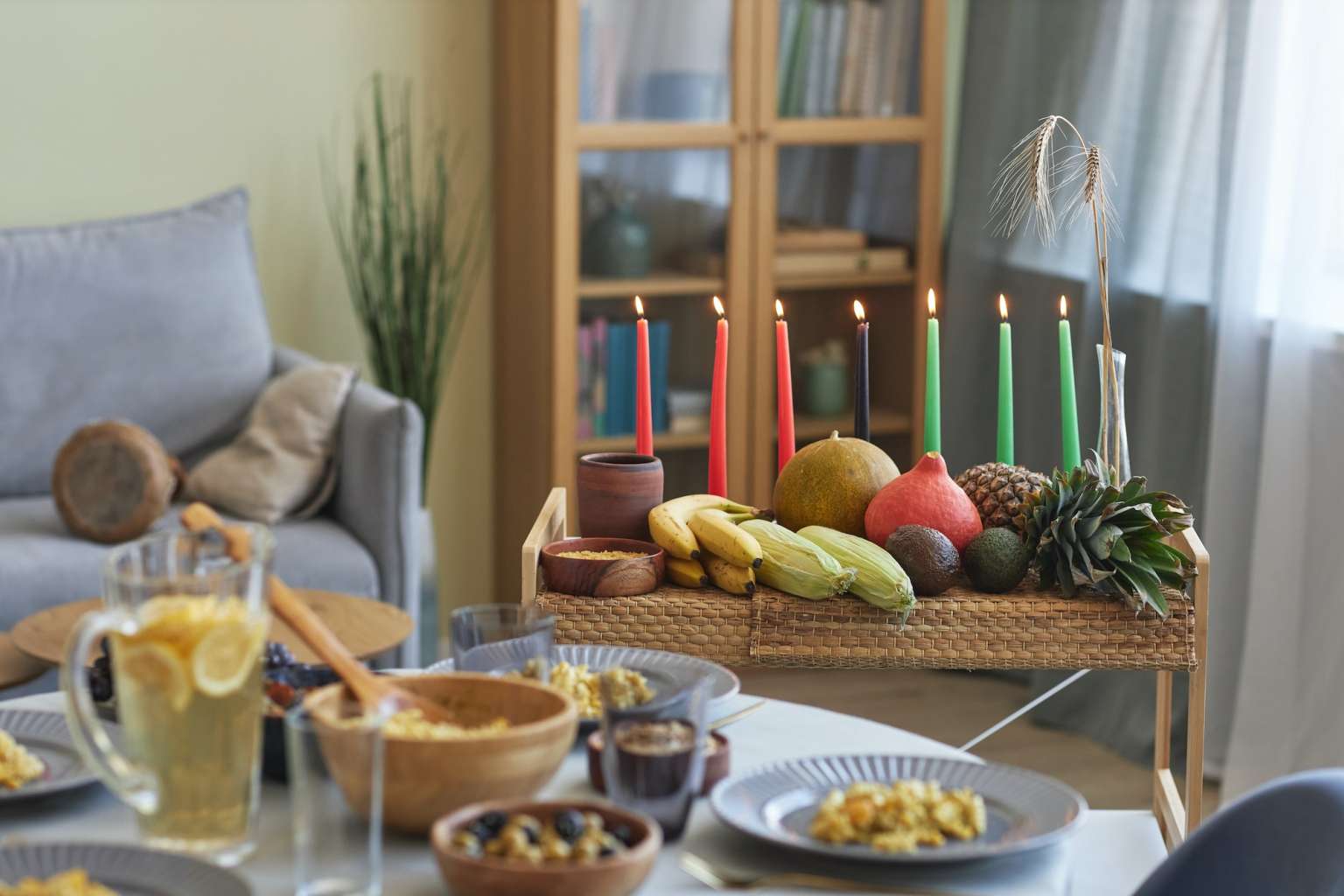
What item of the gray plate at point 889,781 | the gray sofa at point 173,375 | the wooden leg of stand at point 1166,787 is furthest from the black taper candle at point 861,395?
the gray sofa at point 173,375

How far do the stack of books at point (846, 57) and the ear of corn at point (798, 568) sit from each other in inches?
80.9

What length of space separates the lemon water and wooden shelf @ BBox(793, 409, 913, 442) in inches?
97.6

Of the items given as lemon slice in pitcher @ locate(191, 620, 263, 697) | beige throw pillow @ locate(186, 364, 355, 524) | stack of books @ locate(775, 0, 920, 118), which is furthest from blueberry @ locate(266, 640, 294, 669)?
stack of books @ locate(775, 0, 920, 118)

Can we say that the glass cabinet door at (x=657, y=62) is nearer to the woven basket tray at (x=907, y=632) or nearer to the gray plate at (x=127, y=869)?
the woven basket tray at (x=907, y=632)

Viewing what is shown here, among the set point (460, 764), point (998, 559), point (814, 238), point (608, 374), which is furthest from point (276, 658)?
point (814, 238)

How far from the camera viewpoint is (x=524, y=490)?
341 cm

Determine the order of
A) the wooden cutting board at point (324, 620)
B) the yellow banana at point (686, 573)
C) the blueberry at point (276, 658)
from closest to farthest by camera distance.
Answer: the blueberry at point (276, 658), the yellow banana at point (686, 573), the wooden cutting board at point (324, 620)

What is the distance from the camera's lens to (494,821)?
0.90m

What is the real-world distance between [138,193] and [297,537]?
1.01 meters

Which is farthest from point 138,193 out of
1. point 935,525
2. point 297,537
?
point 935,525

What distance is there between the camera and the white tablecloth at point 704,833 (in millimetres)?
927

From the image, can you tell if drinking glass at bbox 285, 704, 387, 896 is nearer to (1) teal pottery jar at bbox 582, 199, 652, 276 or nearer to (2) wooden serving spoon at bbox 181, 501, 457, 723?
(2) wooden serving spoon at bbox 181, 501, 457, 723

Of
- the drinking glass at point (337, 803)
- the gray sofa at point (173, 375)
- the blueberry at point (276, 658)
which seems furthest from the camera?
the gray sofa at point (173, 375)

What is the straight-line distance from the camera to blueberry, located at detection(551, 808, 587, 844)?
2.87 ft
